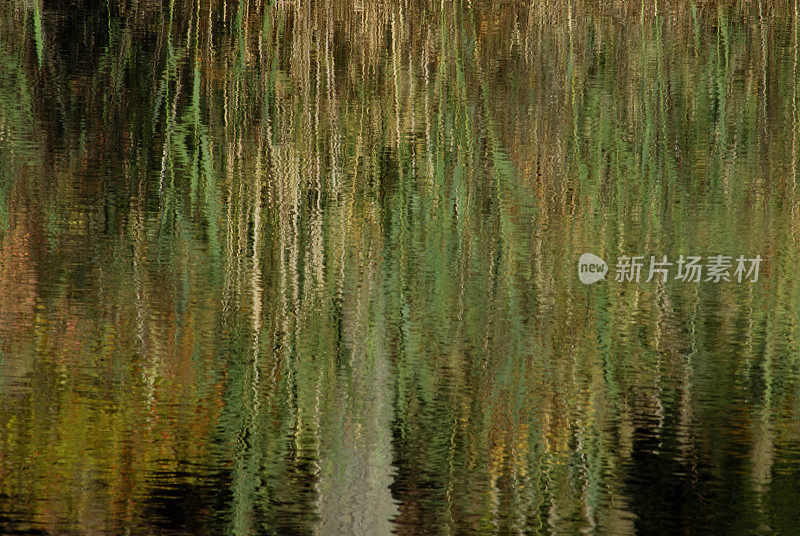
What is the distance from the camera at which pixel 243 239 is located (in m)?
3.65

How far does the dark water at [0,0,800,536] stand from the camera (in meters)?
2.26

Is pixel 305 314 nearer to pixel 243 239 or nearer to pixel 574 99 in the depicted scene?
pixel 243 239

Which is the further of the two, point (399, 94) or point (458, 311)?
point (399, 94)

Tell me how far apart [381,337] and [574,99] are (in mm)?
2786

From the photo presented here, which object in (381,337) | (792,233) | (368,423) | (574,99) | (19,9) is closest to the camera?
(368,423)

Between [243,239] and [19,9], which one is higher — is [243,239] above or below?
below

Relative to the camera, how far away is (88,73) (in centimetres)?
576

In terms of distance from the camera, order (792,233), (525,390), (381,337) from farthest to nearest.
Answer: (792,233) → (381,337) → (525,390)

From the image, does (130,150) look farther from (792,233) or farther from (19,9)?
(19,9)

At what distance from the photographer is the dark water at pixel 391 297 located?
2.26 metres

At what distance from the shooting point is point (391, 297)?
321 centimetres

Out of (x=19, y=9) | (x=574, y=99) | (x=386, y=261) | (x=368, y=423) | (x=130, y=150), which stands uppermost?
(x=19, y=9)

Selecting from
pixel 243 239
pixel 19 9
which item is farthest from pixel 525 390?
pixel 19 9

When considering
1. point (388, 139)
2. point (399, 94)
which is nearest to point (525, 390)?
point (388, 139)
